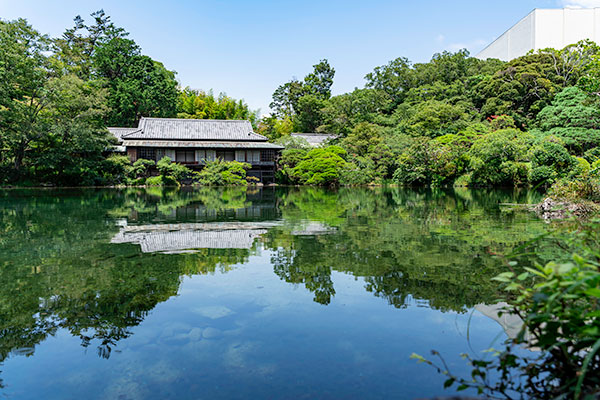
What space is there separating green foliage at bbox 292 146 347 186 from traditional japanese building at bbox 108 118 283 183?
2.07 m

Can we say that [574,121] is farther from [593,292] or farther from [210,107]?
[210,107]

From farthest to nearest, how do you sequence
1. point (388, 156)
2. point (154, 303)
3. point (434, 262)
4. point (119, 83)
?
point (119, 83) → point (388, 156) → point (434, 262) → point (154, 303)

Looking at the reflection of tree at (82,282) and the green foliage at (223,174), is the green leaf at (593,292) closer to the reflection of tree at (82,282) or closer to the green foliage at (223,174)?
the reflection of tree at (82,282)

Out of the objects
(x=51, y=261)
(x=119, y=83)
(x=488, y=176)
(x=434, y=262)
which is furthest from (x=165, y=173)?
(x=434, y=262)

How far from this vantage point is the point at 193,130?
2859 cm

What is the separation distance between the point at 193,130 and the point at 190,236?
76.7ft

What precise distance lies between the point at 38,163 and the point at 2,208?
11526 millimetres

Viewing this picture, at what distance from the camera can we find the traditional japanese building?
85.8 feet

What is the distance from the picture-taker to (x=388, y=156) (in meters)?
27.3

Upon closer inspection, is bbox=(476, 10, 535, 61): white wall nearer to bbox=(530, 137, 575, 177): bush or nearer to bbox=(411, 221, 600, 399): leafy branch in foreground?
bbox=(530, 137, 575, 177): bush

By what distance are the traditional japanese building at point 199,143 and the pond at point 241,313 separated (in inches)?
799

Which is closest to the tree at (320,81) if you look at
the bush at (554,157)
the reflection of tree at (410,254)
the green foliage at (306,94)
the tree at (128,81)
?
the green foliage at (306,94)

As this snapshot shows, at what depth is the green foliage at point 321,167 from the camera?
25.6 m

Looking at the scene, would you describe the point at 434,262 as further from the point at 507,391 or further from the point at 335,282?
the point at 507,391
